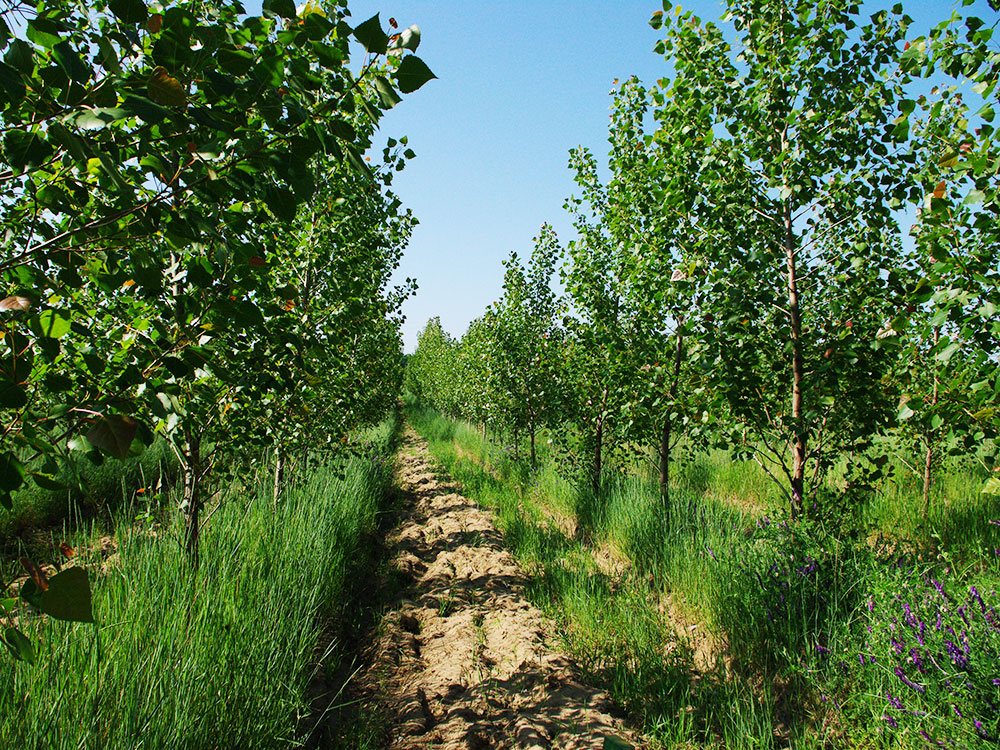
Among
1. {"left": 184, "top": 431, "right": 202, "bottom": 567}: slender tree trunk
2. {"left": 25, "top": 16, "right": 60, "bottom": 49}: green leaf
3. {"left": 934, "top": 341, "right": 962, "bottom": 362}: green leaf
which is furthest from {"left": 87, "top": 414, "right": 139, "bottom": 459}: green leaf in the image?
{"left": 934, "top": 341, "right": 962, "bottom": 362}: green leaf

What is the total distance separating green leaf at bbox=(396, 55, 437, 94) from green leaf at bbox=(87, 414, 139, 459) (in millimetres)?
843

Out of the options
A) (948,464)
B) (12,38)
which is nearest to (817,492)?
(12,38)

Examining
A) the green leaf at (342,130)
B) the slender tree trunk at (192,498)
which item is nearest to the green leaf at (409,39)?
the green leaf at (342,130)

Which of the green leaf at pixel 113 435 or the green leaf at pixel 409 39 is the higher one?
the green leaf at pixel 409 39

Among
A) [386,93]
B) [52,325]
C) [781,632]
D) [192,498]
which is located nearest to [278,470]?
[192,498]

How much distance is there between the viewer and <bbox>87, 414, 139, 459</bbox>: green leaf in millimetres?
→ 865

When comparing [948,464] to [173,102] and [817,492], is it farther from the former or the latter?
[173,102]

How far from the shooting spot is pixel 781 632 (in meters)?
3.09

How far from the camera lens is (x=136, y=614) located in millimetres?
2305

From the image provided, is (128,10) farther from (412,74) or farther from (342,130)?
(412,74)

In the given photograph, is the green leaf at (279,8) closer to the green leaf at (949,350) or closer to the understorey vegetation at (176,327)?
the understorey vegetation at (176,327)

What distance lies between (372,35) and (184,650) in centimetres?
237

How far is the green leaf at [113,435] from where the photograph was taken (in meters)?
0.87

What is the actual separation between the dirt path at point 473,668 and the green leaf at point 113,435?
115 cm
